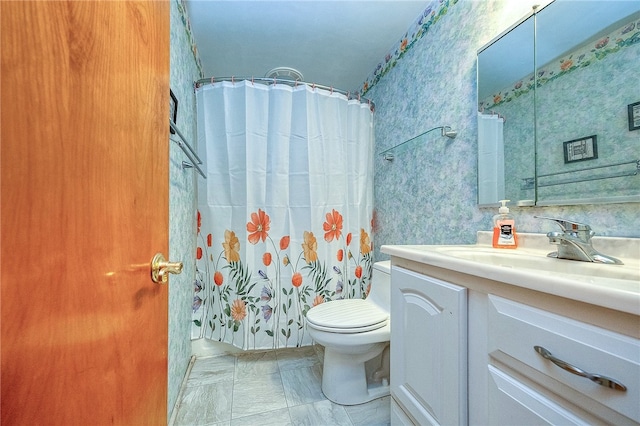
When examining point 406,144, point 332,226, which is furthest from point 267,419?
point 406,144

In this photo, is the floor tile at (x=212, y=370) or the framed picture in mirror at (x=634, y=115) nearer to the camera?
the framed picture in mirror at (x=634, y=115)

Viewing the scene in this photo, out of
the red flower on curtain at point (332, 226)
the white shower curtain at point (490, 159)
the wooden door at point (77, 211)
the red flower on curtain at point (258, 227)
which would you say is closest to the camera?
the wooden door at point (77, 211)

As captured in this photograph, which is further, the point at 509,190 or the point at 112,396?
the point at 509,190

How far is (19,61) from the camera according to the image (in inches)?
10.5

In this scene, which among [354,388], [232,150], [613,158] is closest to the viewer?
[613,158]

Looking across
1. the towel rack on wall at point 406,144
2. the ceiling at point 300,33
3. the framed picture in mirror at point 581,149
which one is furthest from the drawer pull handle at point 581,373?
the ceiling at point 300,33

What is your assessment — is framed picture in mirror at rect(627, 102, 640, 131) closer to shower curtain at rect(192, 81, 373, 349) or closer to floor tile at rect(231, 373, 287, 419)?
shower curtain at rect(192, 81, 373, 349)

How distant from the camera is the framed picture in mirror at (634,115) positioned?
0.74 meters

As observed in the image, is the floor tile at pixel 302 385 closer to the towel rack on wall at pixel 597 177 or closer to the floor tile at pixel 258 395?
the floor tile at pixel 258 395

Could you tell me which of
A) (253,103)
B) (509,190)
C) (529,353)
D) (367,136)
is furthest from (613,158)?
(253,103)

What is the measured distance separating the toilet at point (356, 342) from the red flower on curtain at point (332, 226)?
0.38m

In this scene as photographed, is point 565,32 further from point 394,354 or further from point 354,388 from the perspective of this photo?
point 354,388

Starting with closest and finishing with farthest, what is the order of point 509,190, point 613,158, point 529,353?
1. point 529,353
2. point 613,158
3. point 509,190

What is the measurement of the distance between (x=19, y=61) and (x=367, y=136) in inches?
72.0
